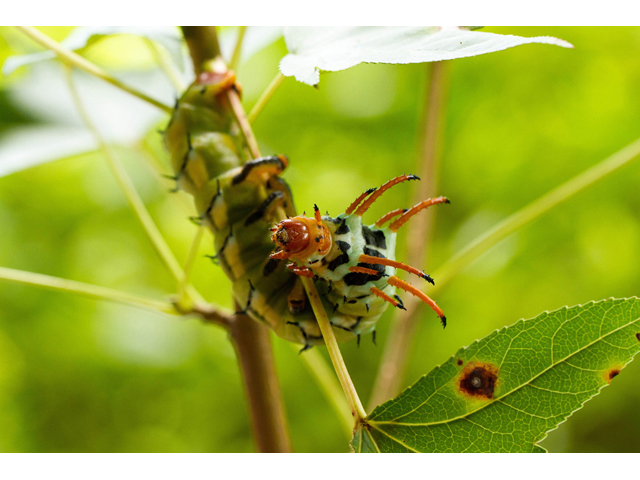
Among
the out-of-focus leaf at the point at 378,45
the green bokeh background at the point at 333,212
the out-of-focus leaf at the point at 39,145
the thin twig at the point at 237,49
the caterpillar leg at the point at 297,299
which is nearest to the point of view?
the out-of-focus leaf at the point at 378,45

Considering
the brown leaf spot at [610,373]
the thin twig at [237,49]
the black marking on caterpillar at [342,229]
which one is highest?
the thin twig at [237,49]

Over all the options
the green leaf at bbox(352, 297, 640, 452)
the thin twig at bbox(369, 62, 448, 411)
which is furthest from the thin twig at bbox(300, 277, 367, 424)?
the thin twig at bbox(369, 62, 448, 411)

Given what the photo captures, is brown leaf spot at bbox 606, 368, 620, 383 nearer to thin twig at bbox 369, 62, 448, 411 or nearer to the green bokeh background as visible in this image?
thin twig at bbox 369, 62, 448, 411

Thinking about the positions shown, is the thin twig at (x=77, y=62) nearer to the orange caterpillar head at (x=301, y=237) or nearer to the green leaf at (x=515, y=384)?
the orange caterpillar head at (x=301, y=237)

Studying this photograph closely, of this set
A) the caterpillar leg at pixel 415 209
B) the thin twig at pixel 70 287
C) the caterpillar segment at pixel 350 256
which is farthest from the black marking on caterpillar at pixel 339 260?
the thin twig at pixel 70 287

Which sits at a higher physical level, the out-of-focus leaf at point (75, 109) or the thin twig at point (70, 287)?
the out-of-focus leaf at point (75, 109)

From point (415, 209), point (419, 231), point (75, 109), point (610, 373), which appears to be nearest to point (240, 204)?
point (415, 209)

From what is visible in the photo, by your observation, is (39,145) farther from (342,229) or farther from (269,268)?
(342,229)

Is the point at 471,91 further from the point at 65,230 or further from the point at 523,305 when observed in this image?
the point at 65,230
